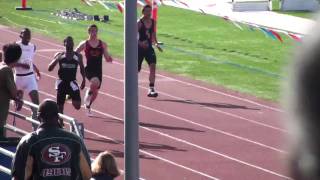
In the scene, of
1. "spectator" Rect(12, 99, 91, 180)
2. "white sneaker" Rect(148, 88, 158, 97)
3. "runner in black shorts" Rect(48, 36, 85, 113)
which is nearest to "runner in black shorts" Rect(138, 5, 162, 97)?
"white sneaker" Rect(148, 88, 158, 97)

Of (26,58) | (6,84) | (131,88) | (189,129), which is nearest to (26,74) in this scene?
(26,58)

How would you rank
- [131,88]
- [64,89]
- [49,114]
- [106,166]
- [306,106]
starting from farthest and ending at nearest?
[64,89]
[106,166]
[131,88]
[49,114]
[306,106]

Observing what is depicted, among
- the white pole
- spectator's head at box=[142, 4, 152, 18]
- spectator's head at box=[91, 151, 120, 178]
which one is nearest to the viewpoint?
the white pole

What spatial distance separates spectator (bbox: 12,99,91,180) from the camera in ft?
19.9

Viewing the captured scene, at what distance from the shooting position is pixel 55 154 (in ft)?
20.0

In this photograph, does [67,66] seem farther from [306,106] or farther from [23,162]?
[306,106]

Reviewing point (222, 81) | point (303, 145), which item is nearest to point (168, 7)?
point (222, 81)

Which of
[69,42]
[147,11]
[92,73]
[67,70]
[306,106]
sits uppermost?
[306,106]

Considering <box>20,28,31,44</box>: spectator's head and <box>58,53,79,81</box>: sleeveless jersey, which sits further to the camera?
<box>20,28,31,44</box>: spectator's head

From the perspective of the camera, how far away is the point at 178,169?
13.1m

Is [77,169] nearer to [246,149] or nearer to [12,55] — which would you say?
[12,55]

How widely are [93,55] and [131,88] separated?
9.04m

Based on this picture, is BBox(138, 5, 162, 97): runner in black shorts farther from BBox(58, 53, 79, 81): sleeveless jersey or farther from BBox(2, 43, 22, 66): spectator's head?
A: BBox(2, 43, 22, 66): spectator's head

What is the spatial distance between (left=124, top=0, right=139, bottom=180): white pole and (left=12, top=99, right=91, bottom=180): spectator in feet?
2.09
